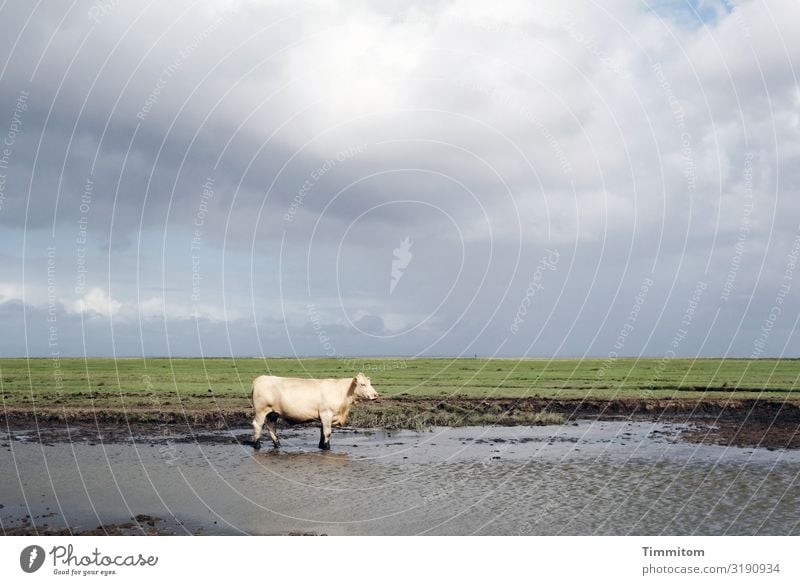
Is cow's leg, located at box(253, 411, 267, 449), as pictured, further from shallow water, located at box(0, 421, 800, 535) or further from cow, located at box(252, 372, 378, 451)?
shallow water, located at box(0, 421, 800, 535)

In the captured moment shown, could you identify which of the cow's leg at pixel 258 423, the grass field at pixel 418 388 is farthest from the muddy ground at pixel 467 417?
the grass field at pixel 418 388

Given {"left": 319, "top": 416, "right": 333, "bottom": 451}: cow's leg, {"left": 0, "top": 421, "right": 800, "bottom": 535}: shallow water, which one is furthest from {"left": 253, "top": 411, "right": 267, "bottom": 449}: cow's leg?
{"left": 319, "top": 416, "right": 333, "bottom": 451}: cow's leg

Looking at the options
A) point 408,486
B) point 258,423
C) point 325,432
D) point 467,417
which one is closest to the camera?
point 408,486

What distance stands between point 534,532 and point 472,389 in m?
35.0

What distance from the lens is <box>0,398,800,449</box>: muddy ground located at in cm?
2791

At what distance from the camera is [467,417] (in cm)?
3441

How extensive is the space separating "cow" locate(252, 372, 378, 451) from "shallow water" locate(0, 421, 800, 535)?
103 cm

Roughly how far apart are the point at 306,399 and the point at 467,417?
39.3ft

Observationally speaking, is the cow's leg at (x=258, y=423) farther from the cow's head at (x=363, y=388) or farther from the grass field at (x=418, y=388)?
the grass field at (x=418, y=388)

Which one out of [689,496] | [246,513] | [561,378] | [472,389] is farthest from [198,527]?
[561,378]

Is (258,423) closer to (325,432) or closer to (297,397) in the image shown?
Result: (297,397)

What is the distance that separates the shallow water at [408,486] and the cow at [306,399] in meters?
1.03

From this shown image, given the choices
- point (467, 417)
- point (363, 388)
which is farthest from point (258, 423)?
point (467, 417)

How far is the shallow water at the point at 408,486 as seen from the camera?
15.0m
